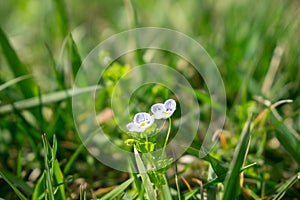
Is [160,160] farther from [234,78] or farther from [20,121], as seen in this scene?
[234,78]

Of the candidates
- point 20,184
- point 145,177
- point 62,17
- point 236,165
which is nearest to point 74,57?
point 62,17

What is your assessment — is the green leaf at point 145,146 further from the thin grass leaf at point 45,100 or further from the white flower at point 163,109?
the thin grass leaf at point 45,100

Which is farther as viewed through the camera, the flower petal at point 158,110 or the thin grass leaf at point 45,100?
the thin grass leaf at point 45,100

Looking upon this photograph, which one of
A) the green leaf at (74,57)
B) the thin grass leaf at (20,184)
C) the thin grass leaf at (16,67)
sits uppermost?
the thin grass leaf at (16,67)

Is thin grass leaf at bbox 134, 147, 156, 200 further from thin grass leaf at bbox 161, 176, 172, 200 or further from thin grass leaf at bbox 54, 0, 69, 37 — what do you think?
thin grass leaf at bbox 54, 0, 69, 37

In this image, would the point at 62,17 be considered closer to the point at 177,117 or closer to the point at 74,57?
the point at 74,57

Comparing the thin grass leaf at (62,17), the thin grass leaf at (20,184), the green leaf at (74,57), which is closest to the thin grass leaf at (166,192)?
the thin grass leaf at (20,184)

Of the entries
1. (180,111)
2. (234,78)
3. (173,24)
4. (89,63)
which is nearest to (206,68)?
(234,78)
